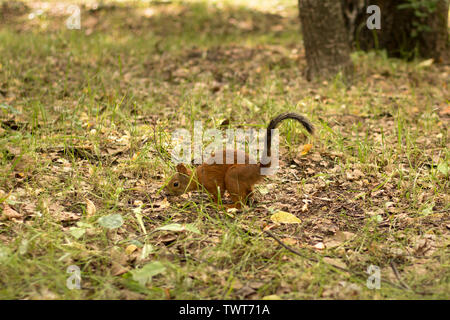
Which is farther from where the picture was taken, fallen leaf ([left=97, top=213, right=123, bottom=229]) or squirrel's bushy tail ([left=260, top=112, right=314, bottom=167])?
squirrel's bushy tail ([left=260, top=112, right=314, bottom=167])

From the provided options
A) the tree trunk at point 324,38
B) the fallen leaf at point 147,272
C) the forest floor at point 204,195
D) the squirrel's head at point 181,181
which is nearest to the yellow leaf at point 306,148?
the forest floor at point 204,195

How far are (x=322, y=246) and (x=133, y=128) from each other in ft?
7.26

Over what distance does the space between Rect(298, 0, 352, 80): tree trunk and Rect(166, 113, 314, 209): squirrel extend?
2.88 m

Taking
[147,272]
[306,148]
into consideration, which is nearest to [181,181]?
[147,272]

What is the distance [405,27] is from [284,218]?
4.32 meters

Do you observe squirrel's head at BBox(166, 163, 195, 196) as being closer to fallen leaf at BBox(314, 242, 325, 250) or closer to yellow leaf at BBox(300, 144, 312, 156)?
fallen leaf at BBox(314, 242, 325, 250)

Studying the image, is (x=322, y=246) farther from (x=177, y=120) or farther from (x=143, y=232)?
(x=177, y=120)

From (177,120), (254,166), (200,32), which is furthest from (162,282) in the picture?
(200,32)

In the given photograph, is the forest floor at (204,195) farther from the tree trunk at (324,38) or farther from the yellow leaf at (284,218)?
the tree trunk at (324,38)

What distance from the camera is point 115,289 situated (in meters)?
2.51

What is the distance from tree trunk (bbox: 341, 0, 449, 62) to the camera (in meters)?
6.19

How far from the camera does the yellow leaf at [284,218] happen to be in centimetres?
321

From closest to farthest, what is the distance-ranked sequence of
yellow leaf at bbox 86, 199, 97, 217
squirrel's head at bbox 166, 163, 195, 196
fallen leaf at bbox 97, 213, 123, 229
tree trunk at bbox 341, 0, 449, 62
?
fallen leaf at bbox 97, 213, 123, 229 → yellow leaf at bbox 86, 199, 97, 217 → squirrel's head at bbox 166, 163, 195, 196 → tree trunk at bbox 341, 0, 449, 62

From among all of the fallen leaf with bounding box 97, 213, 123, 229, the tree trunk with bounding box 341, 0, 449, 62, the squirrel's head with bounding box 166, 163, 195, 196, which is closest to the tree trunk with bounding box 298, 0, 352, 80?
the tree trunk with bounding box 341, 0, 449, 62
